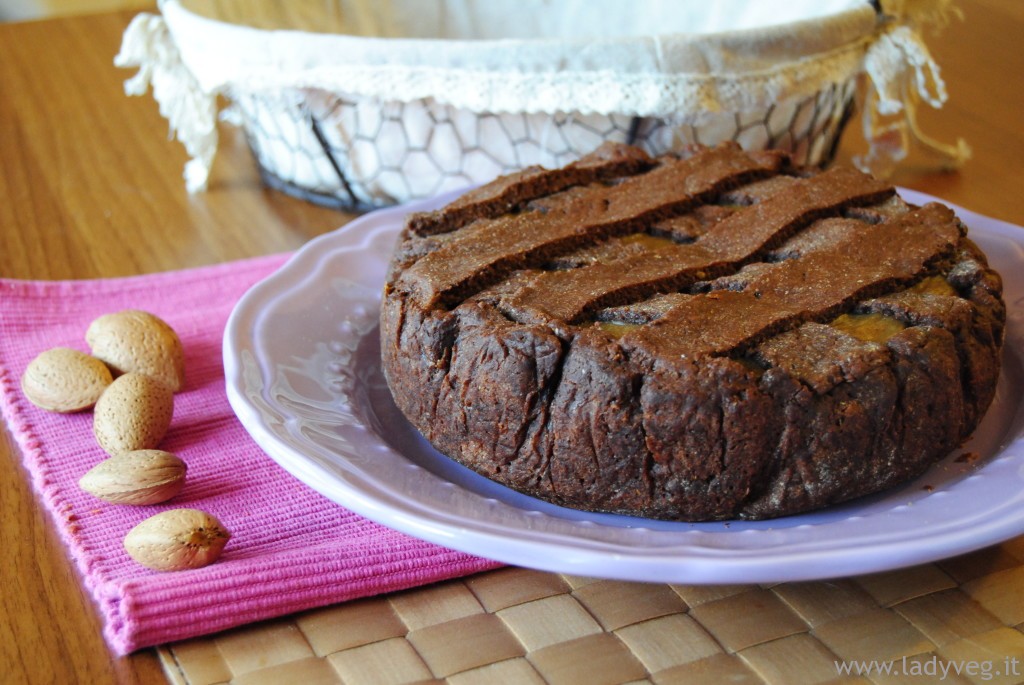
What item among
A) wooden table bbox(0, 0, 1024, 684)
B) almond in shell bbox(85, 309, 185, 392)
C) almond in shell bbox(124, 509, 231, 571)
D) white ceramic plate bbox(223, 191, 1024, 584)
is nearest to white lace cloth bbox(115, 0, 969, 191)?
wooden table bbox(0, 0, 1024, 684)

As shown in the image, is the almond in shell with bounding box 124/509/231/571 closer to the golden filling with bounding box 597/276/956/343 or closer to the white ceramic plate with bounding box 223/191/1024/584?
the white ceramic plate with bounding box 223/191/1024/584

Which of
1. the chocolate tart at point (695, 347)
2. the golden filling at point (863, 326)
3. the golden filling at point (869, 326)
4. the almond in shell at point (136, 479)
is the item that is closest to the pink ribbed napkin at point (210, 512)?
the almond in shell at point (136, 479)

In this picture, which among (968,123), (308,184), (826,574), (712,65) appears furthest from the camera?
(968,123)

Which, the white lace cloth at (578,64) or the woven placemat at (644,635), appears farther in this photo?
the white lace cloth at (578,64)

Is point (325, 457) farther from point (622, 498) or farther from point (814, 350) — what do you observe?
point (814, 350)

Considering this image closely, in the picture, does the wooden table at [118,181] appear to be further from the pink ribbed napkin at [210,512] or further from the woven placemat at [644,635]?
the woven placemat at [644,635]

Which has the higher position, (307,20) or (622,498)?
(307,20)

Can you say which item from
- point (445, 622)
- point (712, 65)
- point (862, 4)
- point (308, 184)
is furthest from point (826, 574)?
point (308, 184)
